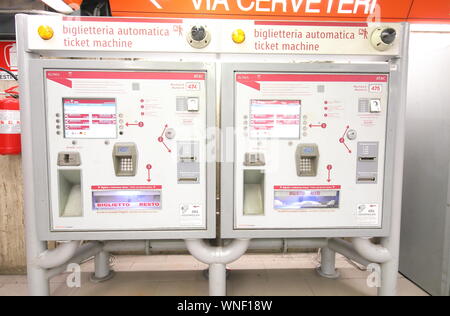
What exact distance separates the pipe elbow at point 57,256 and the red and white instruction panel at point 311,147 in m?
1.21

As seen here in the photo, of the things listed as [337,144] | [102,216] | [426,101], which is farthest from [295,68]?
[102,216]

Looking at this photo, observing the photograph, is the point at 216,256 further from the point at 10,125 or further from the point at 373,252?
the point at 10,125

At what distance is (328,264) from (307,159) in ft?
4.34

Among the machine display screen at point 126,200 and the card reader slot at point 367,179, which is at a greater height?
the card reader slot at point 367,179

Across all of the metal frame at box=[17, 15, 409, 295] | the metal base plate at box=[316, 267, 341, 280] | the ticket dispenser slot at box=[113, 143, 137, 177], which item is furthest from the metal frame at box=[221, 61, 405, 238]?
the metal base plate at box=[316, 267, 341, 280]

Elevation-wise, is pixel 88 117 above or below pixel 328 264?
above

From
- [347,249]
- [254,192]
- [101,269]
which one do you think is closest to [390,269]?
[347,249]

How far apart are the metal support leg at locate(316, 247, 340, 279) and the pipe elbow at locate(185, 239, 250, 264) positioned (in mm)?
1100

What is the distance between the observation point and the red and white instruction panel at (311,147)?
6.19 ft

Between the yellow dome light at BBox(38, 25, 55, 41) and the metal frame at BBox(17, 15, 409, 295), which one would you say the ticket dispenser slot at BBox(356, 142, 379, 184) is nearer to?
the metal frame at BBox(17, 15, 409, 295)

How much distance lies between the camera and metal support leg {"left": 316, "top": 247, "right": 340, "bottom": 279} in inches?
106

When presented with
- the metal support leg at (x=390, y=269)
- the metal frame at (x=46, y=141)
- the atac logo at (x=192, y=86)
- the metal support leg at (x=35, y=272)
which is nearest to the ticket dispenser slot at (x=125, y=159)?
the metal frame at (x=46, y=141)

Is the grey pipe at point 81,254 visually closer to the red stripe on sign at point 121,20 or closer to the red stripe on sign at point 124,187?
the red stripe on sign at point 124,187

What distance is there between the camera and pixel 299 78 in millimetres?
1881
